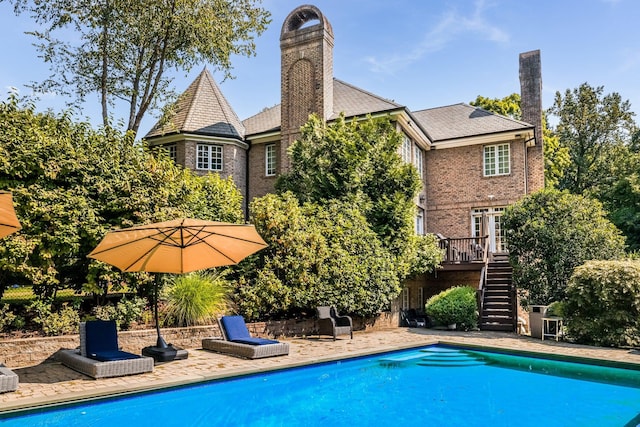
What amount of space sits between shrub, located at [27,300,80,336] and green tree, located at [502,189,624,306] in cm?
1245

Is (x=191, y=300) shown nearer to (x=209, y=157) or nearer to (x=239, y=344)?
(x=239, y=344)

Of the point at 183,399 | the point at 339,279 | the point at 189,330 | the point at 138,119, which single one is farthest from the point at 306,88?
the point at 183,399

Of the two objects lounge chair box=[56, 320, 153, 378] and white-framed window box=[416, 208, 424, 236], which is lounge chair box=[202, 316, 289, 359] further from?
white-framed window box=[416, 208, 424, 236]

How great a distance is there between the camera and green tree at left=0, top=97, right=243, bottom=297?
9828mm

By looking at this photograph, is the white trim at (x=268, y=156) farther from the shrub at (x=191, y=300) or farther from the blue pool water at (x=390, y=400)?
the blue pool water at (x=390, y=400)

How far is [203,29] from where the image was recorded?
18594mm

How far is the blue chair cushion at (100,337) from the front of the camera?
28.9ft

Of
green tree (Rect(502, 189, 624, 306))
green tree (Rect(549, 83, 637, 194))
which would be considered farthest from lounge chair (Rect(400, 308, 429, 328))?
green tree (Rect(549, 83, 637, 194))

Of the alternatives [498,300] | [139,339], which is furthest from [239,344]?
[498,300]

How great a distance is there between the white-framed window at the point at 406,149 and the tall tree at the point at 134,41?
24.6ft

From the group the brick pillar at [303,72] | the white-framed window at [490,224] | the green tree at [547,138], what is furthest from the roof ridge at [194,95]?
the green tree at [547,138]

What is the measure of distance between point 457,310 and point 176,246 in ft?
31.8

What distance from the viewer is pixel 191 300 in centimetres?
1179

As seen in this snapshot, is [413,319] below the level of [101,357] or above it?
below
